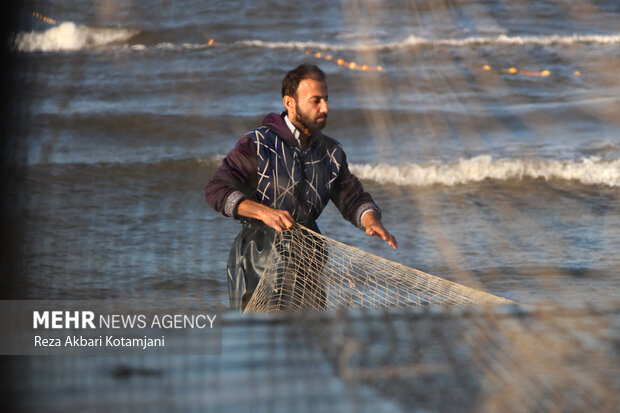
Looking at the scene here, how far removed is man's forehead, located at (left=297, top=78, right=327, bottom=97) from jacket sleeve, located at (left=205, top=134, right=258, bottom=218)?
0.67ft

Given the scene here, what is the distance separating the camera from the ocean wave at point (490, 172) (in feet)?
25.2

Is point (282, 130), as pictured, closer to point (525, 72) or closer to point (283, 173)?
point (283, 173)

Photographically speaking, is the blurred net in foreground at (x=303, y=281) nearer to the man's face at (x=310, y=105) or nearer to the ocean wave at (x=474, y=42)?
the man's face at (x=310, y=105)

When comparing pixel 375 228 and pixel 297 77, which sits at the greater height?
pixel 297 77

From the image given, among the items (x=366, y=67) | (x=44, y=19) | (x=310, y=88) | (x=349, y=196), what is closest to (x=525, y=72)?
(x=366, y=67)

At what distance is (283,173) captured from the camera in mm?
2393

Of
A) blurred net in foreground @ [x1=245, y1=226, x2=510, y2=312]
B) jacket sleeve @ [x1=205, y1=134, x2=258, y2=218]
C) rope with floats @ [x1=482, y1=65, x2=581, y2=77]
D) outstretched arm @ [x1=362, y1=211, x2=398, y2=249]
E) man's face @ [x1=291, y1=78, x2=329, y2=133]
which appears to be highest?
rope with floats @ [x1=482, y1=65, x2=581, y2=77]

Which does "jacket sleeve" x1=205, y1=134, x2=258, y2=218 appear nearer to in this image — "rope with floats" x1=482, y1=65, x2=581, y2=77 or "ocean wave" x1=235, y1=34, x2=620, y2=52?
"rope with floats" x1=482, y1=65, x2=581, y2=77

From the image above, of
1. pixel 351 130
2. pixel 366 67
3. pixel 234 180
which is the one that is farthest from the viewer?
pixel 366 67

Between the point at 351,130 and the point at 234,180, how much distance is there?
293 inches

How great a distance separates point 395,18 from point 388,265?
12.2 m

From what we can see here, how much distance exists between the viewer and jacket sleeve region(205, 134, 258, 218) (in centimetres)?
228

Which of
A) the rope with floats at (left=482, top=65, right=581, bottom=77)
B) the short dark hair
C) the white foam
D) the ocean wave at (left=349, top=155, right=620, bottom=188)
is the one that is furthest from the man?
the white foam

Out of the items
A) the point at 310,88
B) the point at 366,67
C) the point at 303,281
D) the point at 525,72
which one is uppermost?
the point at 366,67
